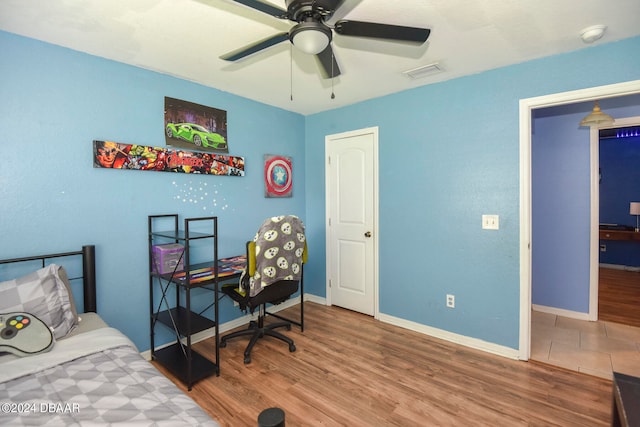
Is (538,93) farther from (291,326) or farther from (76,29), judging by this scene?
(76,29)

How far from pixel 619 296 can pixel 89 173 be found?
6.17 meters

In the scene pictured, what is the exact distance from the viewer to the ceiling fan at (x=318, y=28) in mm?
1347

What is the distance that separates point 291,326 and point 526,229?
236 centimetres

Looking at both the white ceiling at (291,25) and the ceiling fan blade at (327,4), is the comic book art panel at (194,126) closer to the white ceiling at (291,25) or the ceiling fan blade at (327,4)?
the white ceiling at (291,25)

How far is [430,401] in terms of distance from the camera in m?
2.04

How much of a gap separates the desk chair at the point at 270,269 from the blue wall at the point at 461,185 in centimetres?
113

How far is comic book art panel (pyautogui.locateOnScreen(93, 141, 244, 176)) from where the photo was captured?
2.33m

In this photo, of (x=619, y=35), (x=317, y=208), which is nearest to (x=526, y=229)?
(x=619, y=35)

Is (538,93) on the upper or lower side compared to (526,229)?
upper

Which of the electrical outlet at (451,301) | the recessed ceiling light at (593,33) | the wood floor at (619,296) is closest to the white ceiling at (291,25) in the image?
the recessed ceiling light at (593,33)

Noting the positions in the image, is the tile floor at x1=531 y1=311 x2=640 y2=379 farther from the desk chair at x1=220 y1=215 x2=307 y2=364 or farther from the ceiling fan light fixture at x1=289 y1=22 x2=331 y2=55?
the ceiling fan light fixture at x1=289 y1=22 x2=331 y2=55

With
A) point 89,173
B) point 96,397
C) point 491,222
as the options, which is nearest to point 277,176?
point 89,173

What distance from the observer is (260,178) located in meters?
3.49

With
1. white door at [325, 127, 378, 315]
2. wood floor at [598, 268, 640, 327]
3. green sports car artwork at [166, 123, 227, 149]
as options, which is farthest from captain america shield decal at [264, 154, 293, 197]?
wood floor at [598, 268, 640, 327]
